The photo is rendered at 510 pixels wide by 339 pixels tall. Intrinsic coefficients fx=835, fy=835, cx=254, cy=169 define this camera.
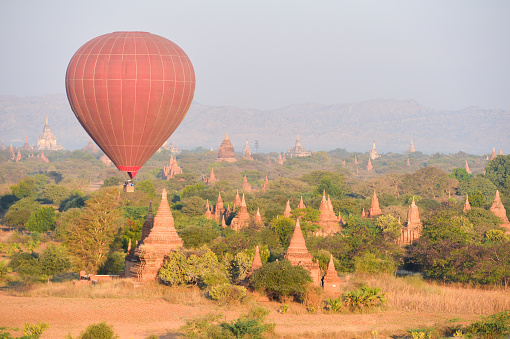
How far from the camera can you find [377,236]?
44.8 meters

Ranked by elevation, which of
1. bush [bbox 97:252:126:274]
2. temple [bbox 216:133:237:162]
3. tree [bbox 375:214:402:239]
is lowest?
bush [bbox 97:252:126:274]

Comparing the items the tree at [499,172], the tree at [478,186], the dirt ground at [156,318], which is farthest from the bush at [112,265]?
the tree at [499,172]

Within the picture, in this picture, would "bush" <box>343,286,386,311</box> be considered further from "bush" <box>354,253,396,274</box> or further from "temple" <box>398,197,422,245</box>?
"temple" <box>398,197,422,245</box>

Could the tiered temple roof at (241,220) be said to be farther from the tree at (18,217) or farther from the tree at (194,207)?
the tree at (18,217)

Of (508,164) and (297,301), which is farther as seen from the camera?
(508,164)

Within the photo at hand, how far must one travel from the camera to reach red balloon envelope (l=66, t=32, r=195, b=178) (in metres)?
36.5

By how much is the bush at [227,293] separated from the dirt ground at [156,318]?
0.66 meters

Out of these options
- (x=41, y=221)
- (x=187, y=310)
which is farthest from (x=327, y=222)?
(x=41, y=221)

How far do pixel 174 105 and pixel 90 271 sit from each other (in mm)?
9647

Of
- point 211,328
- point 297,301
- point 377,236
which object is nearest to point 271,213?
point 377,236

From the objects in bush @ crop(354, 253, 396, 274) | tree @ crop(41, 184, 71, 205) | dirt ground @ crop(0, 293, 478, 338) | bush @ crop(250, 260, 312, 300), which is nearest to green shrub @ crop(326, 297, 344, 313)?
dirt ground @ crop(0, 293, 478, 338)

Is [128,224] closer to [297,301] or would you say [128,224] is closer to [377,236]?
[377,236]

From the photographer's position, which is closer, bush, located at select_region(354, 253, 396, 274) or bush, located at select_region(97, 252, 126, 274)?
bush, located at select_region(354, 253, 396, 274)

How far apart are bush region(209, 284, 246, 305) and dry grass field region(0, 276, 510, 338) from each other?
31 cm
